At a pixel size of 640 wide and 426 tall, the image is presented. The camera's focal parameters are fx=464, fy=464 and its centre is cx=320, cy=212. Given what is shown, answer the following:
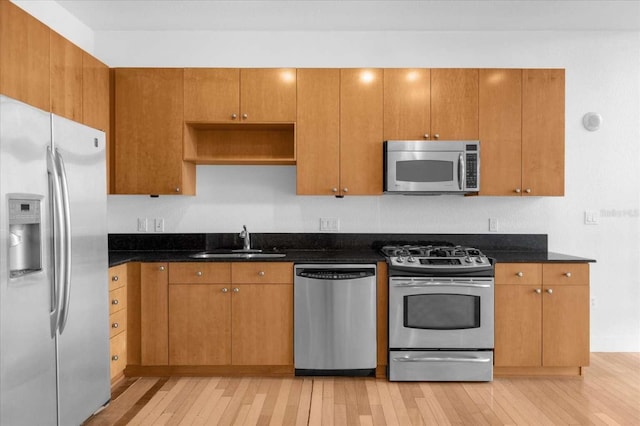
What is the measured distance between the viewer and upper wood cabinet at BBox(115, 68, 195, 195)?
11.6 ft

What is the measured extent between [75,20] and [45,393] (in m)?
2.82

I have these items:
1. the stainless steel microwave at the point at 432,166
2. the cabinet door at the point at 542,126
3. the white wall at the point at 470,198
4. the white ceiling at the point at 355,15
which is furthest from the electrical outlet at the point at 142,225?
the cabinet door at the point at 542,126

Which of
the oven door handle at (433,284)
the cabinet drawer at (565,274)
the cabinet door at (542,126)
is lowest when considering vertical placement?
the oven door handle at (433,284)

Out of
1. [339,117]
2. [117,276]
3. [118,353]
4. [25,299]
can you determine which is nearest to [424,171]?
[339,117]

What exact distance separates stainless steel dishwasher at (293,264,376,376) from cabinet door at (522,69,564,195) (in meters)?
1.51

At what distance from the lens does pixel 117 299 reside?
3.11 meters

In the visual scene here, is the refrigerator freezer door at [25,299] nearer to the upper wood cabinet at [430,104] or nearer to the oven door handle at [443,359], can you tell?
the oven door handle at [443,359]

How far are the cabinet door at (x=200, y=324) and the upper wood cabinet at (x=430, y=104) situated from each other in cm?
176

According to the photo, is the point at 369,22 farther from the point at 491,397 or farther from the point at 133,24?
the point at 491,397

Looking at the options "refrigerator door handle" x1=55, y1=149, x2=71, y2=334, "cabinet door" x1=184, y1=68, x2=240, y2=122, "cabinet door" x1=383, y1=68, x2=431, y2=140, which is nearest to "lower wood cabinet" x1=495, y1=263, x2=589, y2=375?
"cabinet door" x1=383, y1=68, x2=431, y2=140

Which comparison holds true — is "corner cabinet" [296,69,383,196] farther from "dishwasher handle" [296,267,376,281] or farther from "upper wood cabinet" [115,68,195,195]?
"upper wood cabinet" [115,68,195,195]

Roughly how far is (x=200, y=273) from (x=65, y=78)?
150cm

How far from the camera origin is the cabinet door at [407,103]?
139 inches

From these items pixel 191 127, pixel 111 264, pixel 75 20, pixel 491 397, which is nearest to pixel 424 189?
pixel 491 397
